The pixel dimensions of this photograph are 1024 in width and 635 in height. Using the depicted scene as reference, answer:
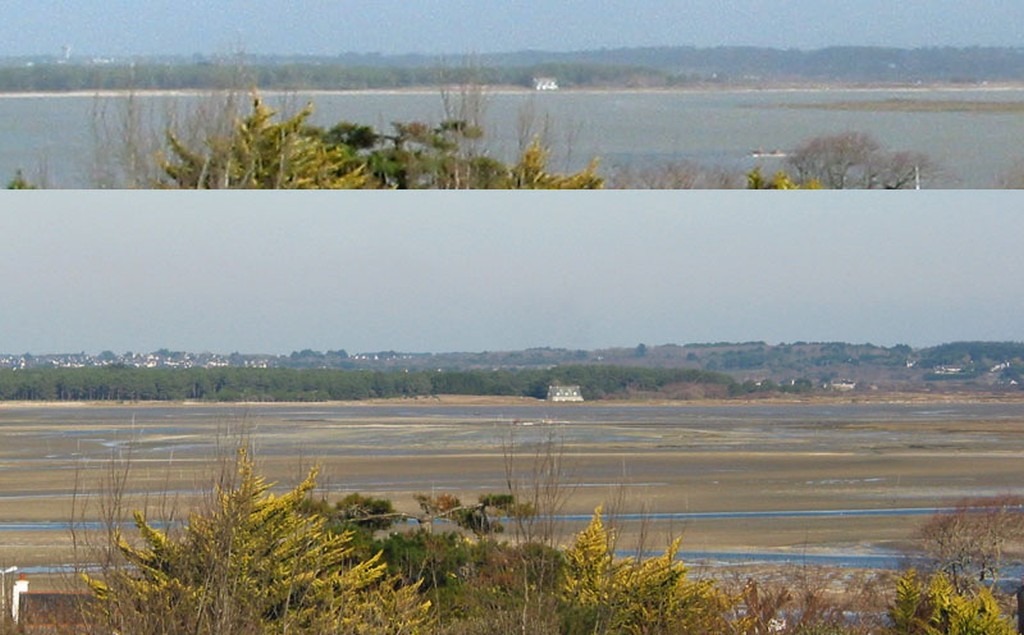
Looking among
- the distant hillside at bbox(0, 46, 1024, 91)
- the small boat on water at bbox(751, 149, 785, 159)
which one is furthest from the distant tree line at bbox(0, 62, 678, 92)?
the small boat on water at bbox(751, 149, 785, 159)

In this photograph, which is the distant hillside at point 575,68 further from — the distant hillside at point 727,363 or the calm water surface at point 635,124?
the distant hillside at point 727,363

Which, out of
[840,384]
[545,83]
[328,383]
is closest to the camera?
[328,383]

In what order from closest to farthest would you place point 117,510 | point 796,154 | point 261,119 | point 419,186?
point 117,510 < point 261,119 < point 419,186 < point 796,154

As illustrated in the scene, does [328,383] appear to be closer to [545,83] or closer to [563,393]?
[563,393]

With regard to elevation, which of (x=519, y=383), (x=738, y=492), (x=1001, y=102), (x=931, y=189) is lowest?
(x=738, y=492)

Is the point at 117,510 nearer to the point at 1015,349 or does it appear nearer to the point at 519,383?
the point at 519,383

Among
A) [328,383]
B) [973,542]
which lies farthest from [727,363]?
[973,542]

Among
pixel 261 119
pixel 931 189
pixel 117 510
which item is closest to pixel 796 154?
pixel 931 189
